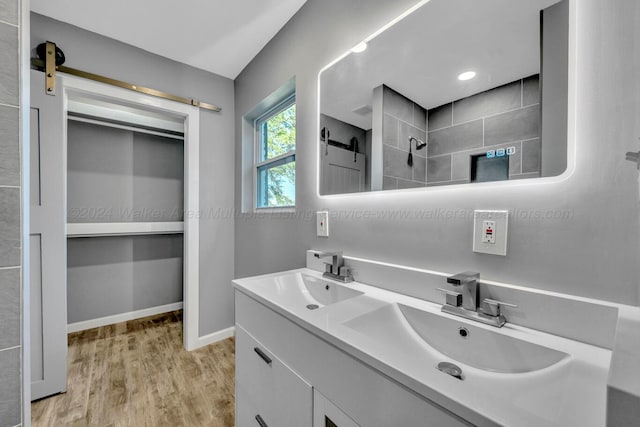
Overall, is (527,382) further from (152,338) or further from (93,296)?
(93,296)

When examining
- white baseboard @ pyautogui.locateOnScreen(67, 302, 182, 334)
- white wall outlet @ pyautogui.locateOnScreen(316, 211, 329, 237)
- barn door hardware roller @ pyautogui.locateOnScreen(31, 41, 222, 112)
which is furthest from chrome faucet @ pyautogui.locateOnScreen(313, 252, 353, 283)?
white baseboard @ pyautogui.locateOnScreen(67, 302, 182, 334)

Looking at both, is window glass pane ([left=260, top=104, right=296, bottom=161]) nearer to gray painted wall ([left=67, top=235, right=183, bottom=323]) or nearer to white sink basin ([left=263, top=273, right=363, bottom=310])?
white sink basin ([left=263, top=273, right=363, bottom=310])

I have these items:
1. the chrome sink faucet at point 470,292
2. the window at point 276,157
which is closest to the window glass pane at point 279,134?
the window at point 276,157

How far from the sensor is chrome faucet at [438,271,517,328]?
73 centimetres

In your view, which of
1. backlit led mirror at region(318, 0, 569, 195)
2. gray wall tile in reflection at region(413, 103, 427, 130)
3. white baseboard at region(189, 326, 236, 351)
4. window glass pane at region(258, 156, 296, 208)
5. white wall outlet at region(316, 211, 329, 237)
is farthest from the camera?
white baseboard at region(189, 326, 236, 351)

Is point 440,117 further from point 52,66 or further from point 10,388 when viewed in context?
point 52,66

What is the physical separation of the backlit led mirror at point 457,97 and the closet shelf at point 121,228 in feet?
7.51

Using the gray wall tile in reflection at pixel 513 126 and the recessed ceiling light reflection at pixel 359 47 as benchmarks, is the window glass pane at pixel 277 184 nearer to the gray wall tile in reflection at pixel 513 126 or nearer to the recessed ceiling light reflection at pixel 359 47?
the recessed ceiling light reflection at pixel 359 47

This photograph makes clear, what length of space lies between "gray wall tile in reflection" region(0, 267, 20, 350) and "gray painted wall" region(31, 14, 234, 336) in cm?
127

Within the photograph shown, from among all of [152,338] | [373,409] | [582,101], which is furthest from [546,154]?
[152,338]

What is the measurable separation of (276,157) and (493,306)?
162cm

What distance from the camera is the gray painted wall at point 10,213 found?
3.07 ft

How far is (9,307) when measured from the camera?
0.95m

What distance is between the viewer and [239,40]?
1876mm
